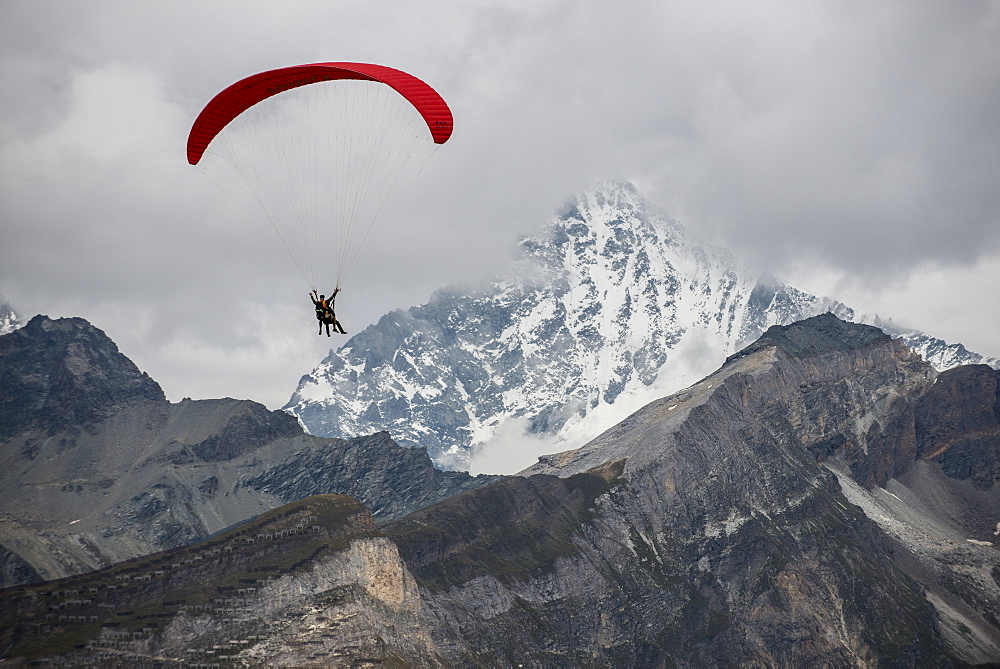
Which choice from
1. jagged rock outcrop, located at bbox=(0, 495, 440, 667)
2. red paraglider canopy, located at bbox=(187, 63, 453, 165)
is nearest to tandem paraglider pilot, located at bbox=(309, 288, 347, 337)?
red paraglider canopy, located at bbox=(187, 63, 453, 165)

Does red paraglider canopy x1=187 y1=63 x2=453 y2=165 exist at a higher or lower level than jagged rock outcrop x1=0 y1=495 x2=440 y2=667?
higher

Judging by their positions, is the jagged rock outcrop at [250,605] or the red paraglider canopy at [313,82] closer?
the red paraglider canopy at [313,82]

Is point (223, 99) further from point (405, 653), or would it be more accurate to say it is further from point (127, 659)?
point (405, 653)

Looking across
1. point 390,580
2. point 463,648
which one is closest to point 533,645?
point 463,648

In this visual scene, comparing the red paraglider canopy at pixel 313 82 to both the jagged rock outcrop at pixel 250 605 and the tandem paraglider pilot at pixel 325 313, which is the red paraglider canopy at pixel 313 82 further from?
the jagged rock outcrop at pixel 250 605

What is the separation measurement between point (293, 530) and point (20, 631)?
146 ft

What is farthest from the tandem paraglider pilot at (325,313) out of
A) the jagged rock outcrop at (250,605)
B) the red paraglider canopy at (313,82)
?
the jagged rock outcrop at (250,605)

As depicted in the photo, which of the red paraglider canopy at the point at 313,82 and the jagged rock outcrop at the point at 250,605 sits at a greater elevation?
the red paraglider canopy at the point at 313,82

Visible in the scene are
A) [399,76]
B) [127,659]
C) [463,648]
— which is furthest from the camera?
[463,648]

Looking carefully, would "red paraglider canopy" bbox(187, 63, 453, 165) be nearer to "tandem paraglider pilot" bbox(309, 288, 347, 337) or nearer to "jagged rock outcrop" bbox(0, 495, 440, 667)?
"tandem paraglider pilot" bbox(309, 288, 347, 337)

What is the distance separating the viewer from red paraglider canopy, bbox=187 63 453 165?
274ft

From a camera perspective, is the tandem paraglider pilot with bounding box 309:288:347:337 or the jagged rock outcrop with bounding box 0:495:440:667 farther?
the jagged rock outcrop with bounding box 0:495:440:667

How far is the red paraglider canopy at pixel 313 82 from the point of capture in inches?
3290

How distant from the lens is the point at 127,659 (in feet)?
448
